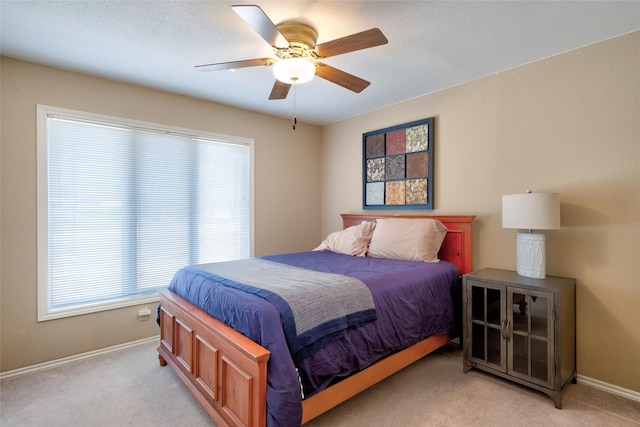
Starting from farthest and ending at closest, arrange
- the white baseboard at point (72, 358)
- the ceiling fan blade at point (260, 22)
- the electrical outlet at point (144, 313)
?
the electrical outlet at point (144, 313), the white baseboard at point (72, 358), the ceiling fan blade at point (260, 22)

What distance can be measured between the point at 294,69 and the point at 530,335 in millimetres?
2381

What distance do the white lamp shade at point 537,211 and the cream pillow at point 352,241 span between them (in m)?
1.43

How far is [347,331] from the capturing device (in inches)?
72.8

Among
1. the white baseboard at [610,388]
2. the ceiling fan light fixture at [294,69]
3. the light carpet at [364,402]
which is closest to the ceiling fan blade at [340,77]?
the ceiling fan light fixture at [294,69]

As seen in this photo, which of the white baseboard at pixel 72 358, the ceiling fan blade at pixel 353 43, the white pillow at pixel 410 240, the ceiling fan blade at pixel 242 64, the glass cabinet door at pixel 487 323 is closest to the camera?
the ceiling fan blade at pixel 353 43

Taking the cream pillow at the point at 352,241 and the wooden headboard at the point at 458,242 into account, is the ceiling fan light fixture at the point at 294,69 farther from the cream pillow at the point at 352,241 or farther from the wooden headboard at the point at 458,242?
the wooden headboard at the point at 458,242

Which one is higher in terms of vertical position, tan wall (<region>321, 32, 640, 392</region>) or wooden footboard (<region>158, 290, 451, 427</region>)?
tan wall (<region>321, 32, 640, 392</region>)

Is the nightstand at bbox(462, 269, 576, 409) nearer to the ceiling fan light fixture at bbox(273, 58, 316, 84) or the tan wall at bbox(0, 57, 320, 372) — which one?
the ceiling fan light fixture at bbox(273, 58, 316, 84)

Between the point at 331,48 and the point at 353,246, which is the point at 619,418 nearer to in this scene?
the point at 353,246

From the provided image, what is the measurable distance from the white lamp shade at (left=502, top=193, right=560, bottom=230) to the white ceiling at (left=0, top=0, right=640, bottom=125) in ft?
3.74

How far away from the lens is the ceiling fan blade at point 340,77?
213 cm

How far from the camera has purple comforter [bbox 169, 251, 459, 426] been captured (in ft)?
4.94

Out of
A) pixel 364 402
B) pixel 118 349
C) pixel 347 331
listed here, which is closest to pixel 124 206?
pixel 118 349

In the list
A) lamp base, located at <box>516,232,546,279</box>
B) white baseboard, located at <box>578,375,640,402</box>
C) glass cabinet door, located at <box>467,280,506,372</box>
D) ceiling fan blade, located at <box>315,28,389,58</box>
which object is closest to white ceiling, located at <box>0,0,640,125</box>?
ceiling fan blade, located at <box>315,28,389,58</box>
